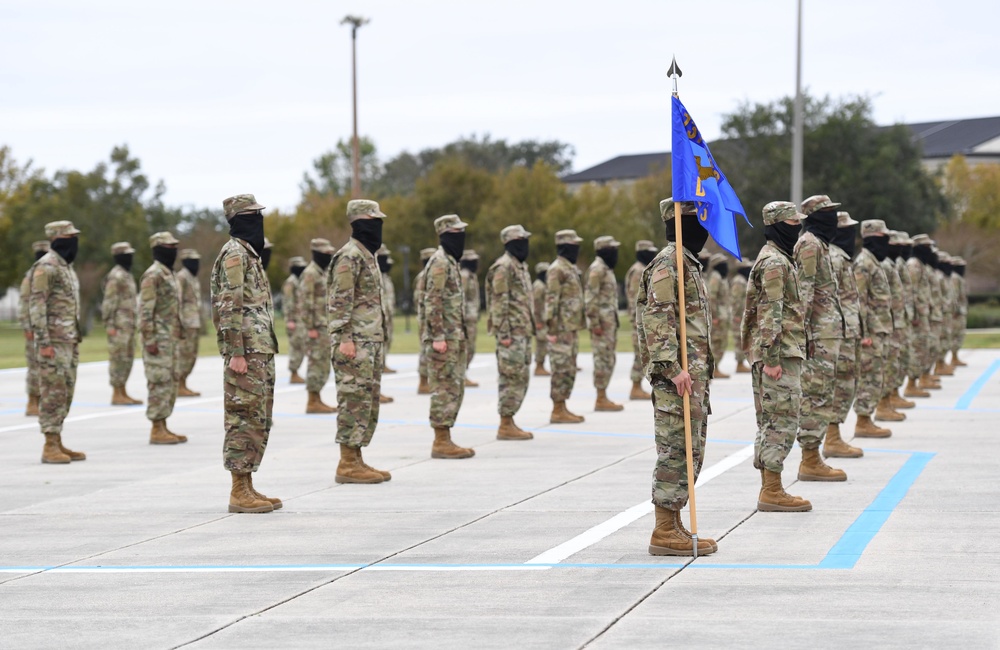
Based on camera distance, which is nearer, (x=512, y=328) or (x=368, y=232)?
(x=368, y=232)

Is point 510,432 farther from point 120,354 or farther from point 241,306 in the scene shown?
point 120,354

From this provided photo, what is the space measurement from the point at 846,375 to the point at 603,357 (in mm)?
5696

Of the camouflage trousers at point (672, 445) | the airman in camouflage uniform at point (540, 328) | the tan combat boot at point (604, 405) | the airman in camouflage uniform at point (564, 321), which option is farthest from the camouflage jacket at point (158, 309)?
→ the airman in camouflage uniform at point (540, 328)

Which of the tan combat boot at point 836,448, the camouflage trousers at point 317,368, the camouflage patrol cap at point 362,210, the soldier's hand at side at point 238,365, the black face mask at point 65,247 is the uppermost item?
the camouflage patrol cap at point 362,210

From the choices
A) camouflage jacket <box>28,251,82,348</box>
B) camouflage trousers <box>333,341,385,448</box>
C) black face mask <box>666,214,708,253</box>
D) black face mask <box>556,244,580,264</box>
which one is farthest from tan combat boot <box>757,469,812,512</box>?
black face mask <box>556,244,580,264</box>

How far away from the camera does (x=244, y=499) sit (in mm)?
9797

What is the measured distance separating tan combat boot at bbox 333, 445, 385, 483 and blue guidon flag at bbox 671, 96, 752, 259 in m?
4.43

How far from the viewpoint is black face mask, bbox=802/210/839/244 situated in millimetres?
10820

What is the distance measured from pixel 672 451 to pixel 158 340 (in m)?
8.84

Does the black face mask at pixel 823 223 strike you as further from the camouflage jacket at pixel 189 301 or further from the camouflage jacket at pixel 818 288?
the camouflage jacket at pixel 189 301

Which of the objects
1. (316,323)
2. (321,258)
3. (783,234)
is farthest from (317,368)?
(783,234)

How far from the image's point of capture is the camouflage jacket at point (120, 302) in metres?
19.1

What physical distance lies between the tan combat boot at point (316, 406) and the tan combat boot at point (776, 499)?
9530 millimetres

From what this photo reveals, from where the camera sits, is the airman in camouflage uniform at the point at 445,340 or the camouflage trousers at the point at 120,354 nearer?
the airman in camouflage uniform at the point at 445,340
